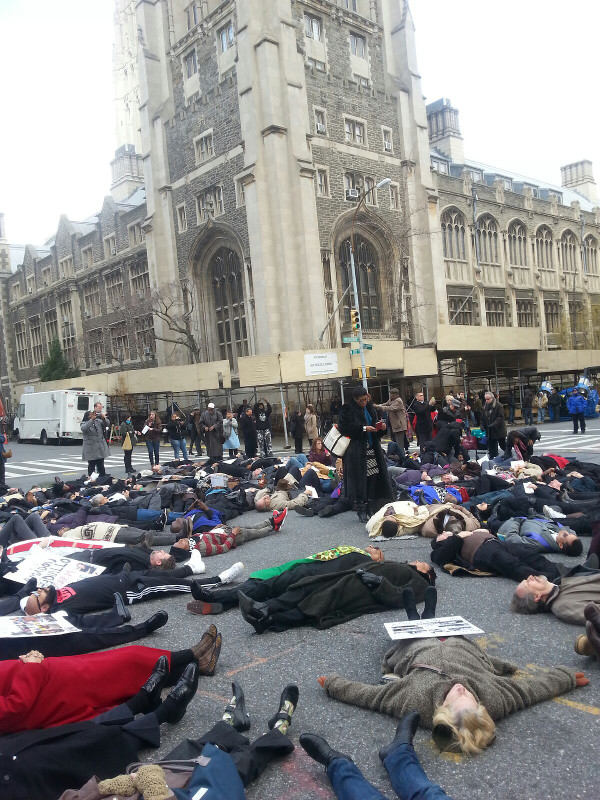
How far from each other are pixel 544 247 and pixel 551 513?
153ft

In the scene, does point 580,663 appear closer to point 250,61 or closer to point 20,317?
point 250,61

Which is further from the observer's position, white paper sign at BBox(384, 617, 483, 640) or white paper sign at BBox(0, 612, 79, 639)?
white paper sign at BBox(0, 612, 79, 639)

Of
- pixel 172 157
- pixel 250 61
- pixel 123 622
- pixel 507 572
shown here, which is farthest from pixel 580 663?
pixel 172 157

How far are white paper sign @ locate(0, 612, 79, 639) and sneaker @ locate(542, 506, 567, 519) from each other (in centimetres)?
606

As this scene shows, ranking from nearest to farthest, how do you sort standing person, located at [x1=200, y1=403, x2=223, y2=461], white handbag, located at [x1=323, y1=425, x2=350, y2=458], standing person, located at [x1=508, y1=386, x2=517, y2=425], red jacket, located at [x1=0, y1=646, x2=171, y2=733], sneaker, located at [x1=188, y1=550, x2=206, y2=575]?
red jacket, located at [x1=0, y1=646, x2=171, y2=733] → sneaker, located at [x1=188, y1=550, x2=206, y2=575] → white handbag, located at [x1=323, y1=425, x2=350, y2=458] → standing person, located at [x1=200, y1=403, x2=223, y2=461] → standing person, located at [x1=508, y1=386, x2=517, y2=425]

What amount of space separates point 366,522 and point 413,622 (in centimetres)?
518

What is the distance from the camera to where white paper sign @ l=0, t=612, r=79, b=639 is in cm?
475

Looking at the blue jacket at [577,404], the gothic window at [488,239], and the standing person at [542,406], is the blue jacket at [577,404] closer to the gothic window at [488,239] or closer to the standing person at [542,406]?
the standing person at [542,406]

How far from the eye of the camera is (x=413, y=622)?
4.80 metres

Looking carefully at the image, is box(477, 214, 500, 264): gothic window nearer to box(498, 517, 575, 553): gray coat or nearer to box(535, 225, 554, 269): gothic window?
box(535, 225, 554, 269): gothic window

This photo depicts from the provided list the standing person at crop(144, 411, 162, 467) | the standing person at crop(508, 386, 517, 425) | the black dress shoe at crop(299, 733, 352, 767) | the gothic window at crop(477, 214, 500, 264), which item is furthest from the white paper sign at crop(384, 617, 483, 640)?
the gothic window at crop(477, 214, 500, 264)

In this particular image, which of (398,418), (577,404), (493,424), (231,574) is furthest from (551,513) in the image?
(577,404)

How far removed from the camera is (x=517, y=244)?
1882 inches

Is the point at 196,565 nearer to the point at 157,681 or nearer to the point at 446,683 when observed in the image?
the point at 157,681
